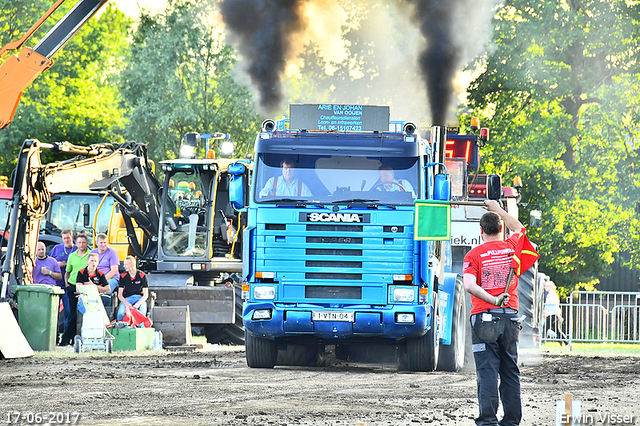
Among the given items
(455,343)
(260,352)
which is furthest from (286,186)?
(455,343)

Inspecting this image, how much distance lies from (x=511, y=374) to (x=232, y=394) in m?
3.72

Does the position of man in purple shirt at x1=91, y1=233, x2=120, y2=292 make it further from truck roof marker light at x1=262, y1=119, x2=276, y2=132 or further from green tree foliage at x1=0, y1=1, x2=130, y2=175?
green tree foliage at x1=0, y1=1, x2=130, y2=175

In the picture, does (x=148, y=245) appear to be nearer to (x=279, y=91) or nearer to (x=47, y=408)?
(x=279, y=91)

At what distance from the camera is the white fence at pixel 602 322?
2434 centimetres

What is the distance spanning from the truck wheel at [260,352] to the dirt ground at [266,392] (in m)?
0.24

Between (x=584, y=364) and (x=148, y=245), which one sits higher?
(x=148, y=245)

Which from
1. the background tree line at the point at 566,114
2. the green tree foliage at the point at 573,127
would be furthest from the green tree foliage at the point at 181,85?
the green tree foliage at the point at 573,127

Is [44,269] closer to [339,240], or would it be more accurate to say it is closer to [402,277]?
[339,240]

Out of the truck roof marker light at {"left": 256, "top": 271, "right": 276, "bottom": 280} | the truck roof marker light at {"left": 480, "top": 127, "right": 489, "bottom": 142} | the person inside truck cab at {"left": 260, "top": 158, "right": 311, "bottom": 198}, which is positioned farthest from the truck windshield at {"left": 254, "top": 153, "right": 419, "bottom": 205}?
the truck roof marker light at {"left": 480, "top": 127, "right": 489, "bottom": 142}

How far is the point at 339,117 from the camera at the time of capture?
14.5 metres

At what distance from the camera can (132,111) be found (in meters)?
43.8

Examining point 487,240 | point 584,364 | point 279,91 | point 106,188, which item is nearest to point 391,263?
point 487,240

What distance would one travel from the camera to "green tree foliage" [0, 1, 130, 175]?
1655 inches

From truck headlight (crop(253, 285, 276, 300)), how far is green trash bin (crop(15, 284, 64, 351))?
16.4 feet
